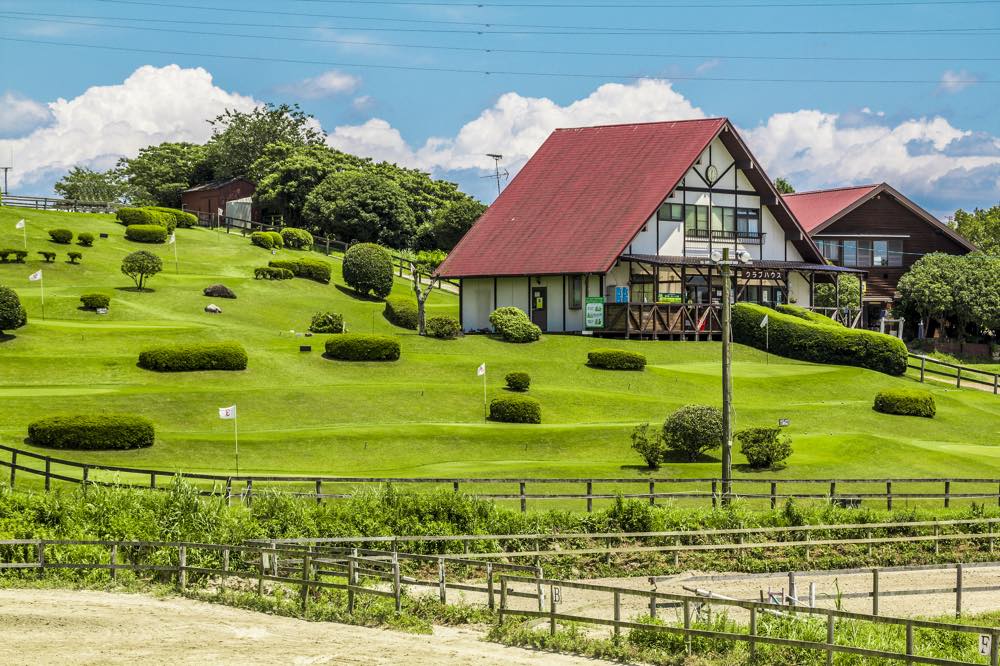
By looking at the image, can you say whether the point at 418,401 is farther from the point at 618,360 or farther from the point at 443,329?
the point at 443,329

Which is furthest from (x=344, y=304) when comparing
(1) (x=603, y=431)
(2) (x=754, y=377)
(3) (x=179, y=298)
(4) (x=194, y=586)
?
(4) (x=194, y=586)

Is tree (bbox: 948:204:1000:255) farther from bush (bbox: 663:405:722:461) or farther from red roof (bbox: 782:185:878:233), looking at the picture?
bush (bbox: 663:405:722:461)

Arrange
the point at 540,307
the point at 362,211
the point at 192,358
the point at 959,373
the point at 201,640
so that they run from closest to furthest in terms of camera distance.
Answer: the point at 201,640 < the point at 192,358 < the point at 959,373 < the point at 540,307 < the point at 362,211

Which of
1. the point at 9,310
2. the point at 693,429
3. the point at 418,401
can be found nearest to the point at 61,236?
the point at 9,310

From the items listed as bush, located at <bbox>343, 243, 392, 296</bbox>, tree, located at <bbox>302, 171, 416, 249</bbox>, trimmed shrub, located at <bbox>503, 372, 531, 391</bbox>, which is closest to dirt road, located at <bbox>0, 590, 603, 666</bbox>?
trimmed shrub, located at <bbox>503, 372, 531, 391</bbox>

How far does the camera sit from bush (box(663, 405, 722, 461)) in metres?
41.5

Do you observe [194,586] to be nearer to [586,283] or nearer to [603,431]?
[603,431]

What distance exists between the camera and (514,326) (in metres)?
63.2

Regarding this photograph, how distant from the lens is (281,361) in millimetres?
53969

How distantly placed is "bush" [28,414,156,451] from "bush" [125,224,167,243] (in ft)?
172

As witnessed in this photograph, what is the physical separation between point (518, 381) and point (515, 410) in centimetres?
407

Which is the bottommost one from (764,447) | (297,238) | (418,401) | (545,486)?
(545,486)

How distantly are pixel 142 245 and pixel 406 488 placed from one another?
6316 centimetres

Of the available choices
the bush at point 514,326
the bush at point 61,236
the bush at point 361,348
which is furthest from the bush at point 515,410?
the bush at point 61,236
